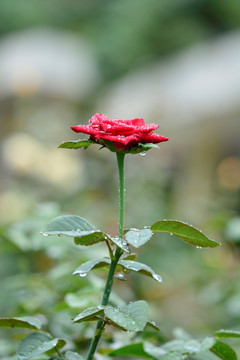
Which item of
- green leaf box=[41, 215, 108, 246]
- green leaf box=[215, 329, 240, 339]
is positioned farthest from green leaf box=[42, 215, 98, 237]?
green leaf box=[215, 329, 240, 339]

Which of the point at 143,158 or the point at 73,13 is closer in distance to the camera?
the point at 143,158

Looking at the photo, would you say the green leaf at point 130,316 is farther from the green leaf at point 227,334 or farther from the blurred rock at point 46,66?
the blurred rock at point 46,66

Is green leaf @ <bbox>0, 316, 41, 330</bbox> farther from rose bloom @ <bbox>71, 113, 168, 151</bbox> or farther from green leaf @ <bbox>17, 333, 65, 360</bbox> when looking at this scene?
rose bloom @ <bbox>71, 113, 168, 151</bbox>

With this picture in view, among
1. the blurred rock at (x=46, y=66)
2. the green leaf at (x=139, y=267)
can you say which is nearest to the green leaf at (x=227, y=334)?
the green leaf at (x=139, y=267)

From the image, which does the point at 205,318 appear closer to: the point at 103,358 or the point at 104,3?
the point at 103,358

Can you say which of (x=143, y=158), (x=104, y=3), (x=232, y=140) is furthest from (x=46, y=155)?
(x=104, y=3)

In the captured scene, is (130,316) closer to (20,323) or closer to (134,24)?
(20,323)
